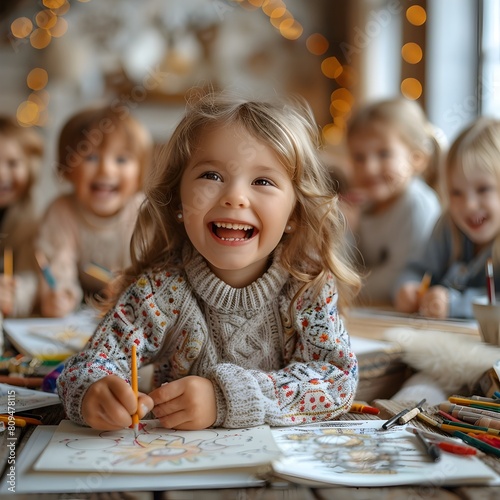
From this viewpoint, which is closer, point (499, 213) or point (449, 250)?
point (499, 213)

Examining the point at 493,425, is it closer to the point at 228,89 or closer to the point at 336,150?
the point at 228,89

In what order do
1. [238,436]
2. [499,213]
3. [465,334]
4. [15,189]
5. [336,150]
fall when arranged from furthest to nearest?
1. [336,150]
2. [15,189]
3. [499,213]
4. [465,334]
5. [238,436]

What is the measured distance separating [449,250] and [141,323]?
1.10 m

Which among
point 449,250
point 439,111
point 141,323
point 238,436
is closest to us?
point 238,436

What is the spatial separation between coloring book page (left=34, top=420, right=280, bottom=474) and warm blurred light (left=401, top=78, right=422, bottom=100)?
2262mm

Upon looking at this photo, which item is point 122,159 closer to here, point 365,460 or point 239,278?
point 239,278

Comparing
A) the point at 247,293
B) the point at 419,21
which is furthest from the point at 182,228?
the point at 419,21

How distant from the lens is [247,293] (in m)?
0.87

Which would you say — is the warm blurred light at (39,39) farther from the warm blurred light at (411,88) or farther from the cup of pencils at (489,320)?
the cup of pencils at (489,320)

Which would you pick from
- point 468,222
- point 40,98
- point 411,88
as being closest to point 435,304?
point 468,222

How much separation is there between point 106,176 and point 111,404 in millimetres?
1263

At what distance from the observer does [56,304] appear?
59.3 inches

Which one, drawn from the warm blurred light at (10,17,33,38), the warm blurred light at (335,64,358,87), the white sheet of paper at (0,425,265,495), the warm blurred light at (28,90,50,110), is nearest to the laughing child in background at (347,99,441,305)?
the white sheet of paper at (0,425,265,495)

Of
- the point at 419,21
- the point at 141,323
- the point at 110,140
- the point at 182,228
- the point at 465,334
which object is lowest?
the point at 465,334
